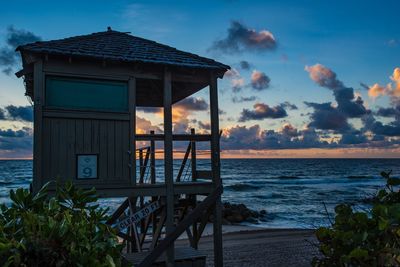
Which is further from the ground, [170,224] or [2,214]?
[2,214]

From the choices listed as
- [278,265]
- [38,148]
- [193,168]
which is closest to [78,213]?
[38,148]

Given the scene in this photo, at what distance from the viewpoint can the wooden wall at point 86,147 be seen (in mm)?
8945

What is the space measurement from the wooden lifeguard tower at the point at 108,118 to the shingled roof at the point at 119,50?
0.02m

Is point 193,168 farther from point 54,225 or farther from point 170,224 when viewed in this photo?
point 54,225

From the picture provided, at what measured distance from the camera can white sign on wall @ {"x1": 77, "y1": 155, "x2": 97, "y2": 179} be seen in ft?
29.9

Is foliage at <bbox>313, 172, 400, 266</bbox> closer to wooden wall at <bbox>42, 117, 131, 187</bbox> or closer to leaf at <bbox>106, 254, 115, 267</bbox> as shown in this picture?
leaf at <bbox>106, 254, 115, 267</bbox>

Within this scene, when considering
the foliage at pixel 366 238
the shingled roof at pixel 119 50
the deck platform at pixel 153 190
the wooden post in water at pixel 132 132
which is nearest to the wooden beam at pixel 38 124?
the shingled roof at pixel 119 50

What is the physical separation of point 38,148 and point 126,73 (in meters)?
2.62

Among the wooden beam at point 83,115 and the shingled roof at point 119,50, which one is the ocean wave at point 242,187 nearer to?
the shingled roof at point 119,50

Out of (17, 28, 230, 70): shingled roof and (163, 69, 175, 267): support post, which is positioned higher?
(17, 28, 230, 70): shingled roof

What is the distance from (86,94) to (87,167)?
5.41 feet

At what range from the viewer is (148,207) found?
9938mm

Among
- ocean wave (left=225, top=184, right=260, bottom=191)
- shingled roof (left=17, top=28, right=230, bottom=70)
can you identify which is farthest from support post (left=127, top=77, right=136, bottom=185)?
ocean wave (left=225, top=184, right=260, bottom=191)

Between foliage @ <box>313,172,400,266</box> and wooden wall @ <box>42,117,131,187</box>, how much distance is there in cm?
708
